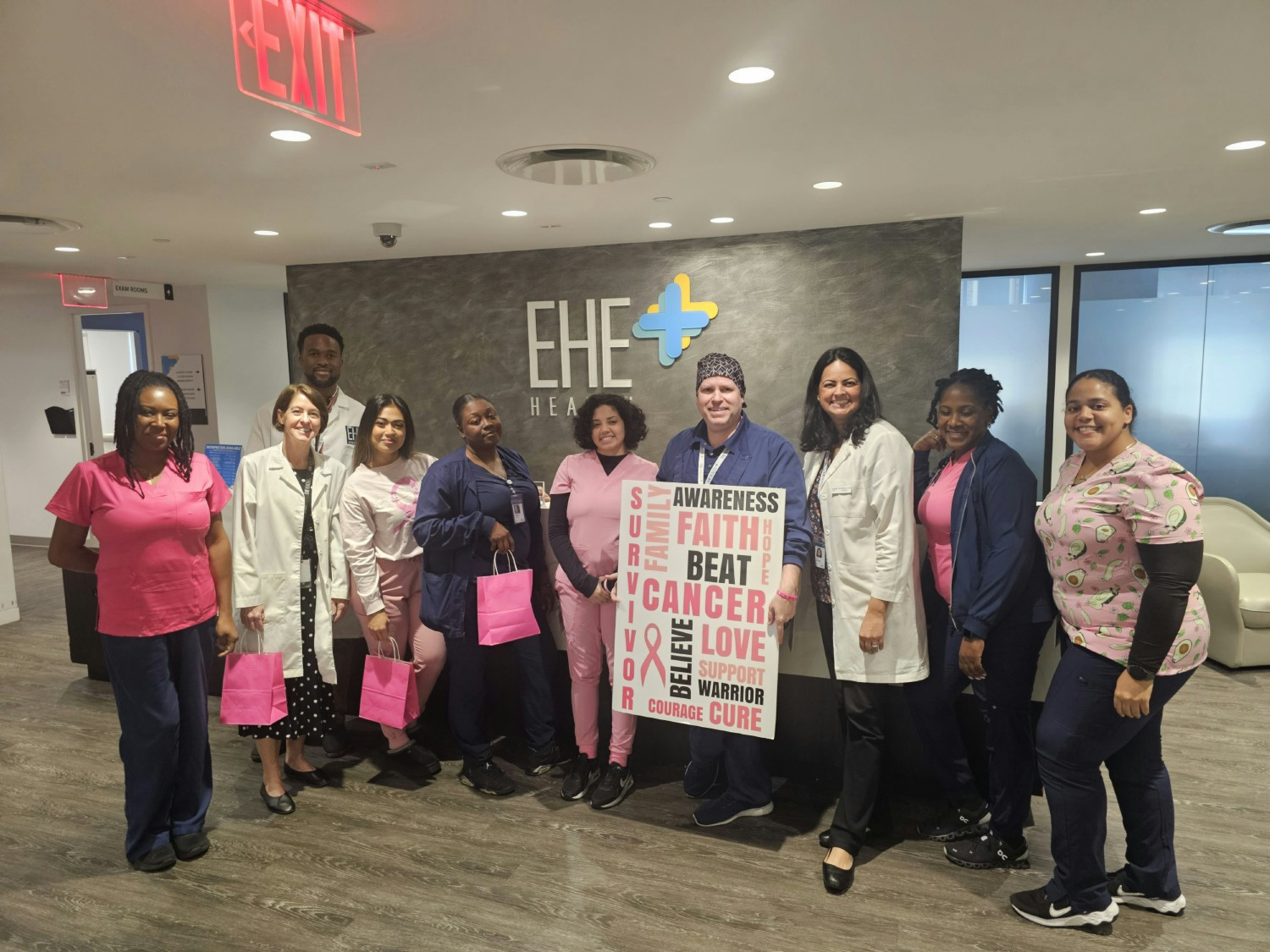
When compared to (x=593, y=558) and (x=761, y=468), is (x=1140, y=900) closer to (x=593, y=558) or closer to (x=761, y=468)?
(x=761, y=468)

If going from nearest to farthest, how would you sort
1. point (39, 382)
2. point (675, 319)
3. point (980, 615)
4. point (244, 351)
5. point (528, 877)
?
point (980, 615), point (528, 877), point (675, 319), point (244, 351), point (39, 382)

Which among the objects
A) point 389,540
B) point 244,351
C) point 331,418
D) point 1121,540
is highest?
point 244,351

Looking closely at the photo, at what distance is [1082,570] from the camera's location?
218 centimetres

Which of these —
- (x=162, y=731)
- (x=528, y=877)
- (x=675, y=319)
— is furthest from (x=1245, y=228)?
(x=162, y=731)

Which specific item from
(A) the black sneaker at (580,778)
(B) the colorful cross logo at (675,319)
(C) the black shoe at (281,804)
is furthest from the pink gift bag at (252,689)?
(B) the colorful cross logo at (675,319)

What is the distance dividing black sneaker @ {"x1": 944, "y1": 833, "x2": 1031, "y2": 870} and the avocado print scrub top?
86cm

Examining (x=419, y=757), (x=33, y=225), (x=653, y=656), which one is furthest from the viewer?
(x=33, y=225)

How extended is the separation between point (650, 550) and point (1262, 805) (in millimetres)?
2516

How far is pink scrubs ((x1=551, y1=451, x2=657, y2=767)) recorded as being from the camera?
295cm

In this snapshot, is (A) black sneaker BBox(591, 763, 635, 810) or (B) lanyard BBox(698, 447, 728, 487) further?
(A) black sneaker BBox(591, 763, 635, 810)

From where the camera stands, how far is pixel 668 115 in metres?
2.68

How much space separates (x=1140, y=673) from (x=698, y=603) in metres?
1.29

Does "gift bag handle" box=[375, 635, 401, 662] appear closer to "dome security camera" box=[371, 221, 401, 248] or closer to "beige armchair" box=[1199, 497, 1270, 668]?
"dome security camera" box=[371, 221, 401, 248]

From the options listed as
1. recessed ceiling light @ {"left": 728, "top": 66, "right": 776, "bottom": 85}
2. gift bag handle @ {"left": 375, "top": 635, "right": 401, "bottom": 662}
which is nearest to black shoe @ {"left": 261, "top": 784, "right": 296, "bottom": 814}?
gift bag handle @ {"left": 375, "top": 635, "right": 401, "bottom": 662}
